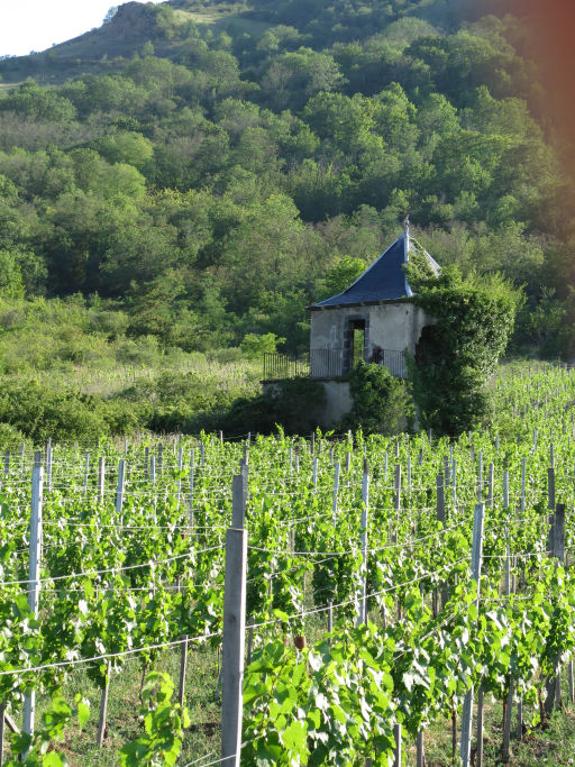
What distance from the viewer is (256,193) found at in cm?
6347

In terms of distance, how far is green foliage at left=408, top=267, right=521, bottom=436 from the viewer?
22.8m

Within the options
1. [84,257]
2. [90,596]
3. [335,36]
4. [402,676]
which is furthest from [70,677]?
[335,36]

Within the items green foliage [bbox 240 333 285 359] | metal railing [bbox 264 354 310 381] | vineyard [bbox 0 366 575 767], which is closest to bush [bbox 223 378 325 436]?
metal railing [bbox 264 354 310 381]

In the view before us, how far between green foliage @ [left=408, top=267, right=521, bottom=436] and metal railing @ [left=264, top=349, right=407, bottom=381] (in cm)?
55

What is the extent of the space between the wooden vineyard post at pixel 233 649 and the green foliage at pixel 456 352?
742 inches

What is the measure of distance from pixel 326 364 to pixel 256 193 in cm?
4008

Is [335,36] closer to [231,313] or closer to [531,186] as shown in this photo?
[531,186]

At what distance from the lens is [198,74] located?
9194 centimetres

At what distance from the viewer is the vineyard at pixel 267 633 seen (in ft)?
14.1

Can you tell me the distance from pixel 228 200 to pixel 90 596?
5333 cm

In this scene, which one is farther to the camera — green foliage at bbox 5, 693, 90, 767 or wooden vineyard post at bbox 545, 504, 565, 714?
wooden vineyard post at bbox 545, 504, 565, 714

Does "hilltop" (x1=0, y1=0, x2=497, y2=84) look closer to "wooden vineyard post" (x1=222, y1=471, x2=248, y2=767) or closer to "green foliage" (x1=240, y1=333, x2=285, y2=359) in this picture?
"green foliage" (x1=240, y1=333, x2=285, y2=359)

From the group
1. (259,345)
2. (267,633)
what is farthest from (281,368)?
(267,633)

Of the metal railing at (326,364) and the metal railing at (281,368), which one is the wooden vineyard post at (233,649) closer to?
the metal railing at (326,364)
